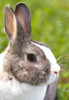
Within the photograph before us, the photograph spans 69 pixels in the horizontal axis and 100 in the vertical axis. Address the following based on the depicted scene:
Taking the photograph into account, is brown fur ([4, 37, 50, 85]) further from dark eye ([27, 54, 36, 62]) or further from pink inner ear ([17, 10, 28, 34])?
pink inner ear ([17, 10, 28, 34])

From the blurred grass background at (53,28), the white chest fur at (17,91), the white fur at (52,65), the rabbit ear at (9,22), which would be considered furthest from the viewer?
the blurred grass background at (53,28)

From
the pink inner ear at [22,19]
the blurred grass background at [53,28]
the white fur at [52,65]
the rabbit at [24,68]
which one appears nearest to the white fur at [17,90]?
the rabbit at [24,68]

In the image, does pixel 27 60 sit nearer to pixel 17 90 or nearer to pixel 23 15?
pixel 17 90

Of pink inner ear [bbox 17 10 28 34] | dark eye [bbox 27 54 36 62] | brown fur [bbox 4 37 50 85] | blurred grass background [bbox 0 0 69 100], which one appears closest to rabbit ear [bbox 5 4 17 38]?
pink inner ear [bbox 17 10 28 34]

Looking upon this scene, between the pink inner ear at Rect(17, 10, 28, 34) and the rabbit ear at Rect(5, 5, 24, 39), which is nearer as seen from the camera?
the rabbit ear at Rect(5, 5, 24, 39)

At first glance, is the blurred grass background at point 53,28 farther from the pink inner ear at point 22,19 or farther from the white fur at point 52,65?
the white fur at point 52,65
